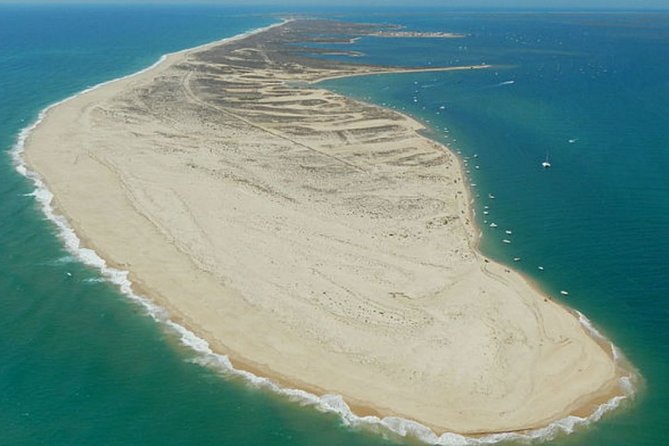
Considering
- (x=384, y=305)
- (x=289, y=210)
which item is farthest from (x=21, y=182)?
(x=384, y=305)

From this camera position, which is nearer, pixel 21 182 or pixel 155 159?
pixel 21 182

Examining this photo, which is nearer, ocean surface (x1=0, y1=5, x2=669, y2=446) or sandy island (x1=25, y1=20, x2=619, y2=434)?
ocean surface (x1=0, y1=5, x2=669, y2=446)

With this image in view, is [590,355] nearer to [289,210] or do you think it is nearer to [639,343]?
[639,343]

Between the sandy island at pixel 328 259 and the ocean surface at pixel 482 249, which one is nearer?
the ocean surface at pixel 482 249
